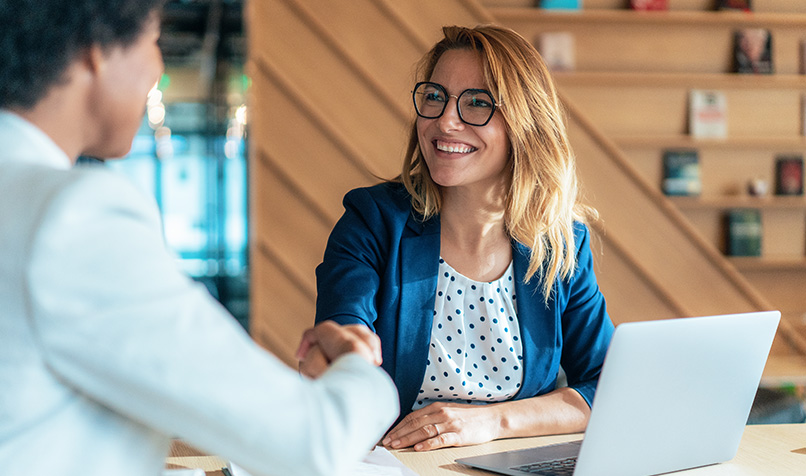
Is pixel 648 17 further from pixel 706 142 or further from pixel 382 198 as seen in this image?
pixel 382 198

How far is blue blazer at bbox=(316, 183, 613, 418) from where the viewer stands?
1.70 m

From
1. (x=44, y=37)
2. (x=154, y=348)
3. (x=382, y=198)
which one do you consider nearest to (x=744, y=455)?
(x=382, y=198)

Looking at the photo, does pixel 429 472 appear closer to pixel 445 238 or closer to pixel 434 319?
pixel 434 319

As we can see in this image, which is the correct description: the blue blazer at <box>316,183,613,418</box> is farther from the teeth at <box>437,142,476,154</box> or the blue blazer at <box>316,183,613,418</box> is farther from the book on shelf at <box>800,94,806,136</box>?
the book on shelf at <box>800,94,806,136</box>

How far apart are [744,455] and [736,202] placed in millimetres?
2912

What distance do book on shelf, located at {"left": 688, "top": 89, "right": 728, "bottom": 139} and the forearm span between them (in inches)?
110

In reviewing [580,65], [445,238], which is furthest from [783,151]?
[445,238]

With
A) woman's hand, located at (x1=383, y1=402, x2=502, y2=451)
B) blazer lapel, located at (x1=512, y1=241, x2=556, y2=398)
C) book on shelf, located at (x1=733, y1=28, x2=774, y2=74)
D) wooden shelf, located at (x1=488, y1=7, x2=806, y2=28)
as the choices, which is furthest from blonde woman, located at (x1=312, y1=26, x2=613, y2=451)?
book on shelf, located at (x1=733, y1=28, x2=774, y2=74)

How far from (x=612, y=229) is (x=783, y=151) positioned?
1.32m

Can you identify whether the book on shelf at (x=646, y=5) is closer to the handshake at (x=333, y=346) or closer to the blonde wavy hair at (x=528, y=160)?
the blonde wavy hair at (x=528, y=160)

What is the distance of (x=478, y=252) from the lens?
6.04 feet

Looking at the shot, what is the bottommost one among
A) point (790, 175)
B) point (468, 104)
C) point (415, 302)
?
point (790, 175)

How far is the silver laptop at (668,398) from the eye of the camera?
1.06m

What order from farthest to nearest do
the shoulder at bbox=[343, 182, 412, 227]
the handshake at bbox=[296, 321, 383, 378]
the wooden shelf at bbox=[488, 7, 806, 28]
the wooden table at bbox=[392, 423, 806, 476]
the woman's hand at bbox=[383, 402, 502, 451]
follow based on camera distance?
the wooden shelf at bbox=[488, 7, 806, 28] < the shoulder at bbox=[343, 182, 412, 227] < the woman's hand at bbox=[383, 402, 502, 451] < the wooden table at bbox=[392, 423, 806, 476] < the handshake at bbox=[296, 321, 383, 378]
